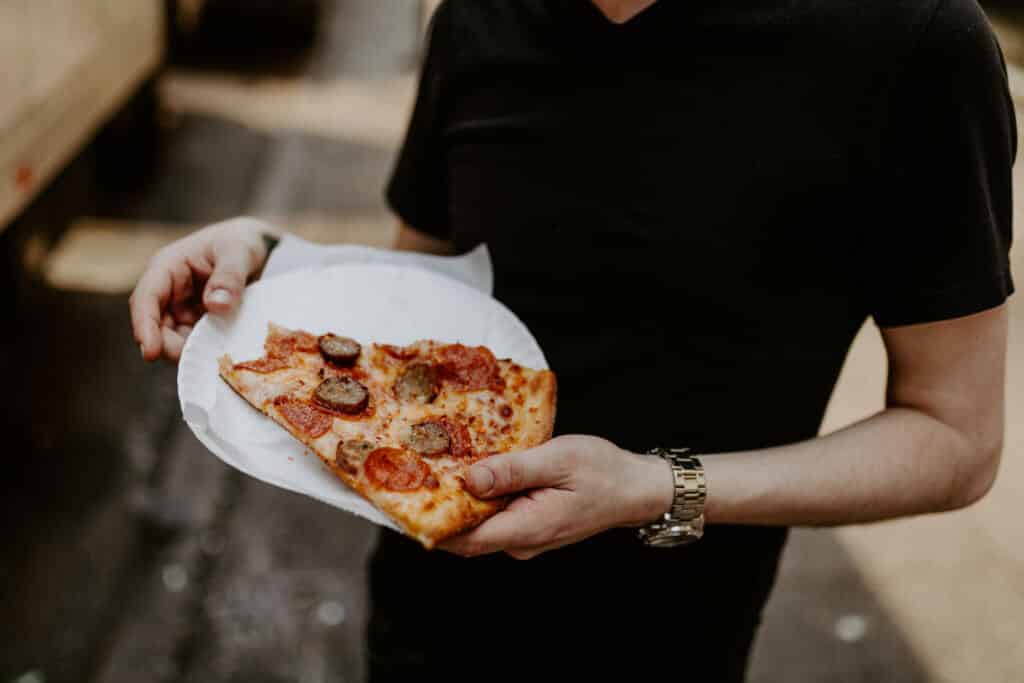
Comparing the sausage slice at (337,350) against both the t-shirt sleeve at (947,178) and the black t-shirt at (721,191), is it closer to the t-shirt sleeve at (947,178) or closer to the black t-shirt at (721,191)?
the black t-shirt at (721,191)

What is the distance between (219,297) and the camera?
1.50 meters

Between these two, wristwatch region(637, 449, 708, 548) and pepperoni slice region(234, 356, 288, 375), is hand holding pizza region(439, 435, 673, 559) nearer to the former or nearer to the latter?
wristwatch region(637, 449, 708, 548)

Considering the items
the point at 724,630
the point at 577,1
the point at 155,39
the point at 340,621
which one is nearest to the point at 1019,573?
Result: the point at 724,630

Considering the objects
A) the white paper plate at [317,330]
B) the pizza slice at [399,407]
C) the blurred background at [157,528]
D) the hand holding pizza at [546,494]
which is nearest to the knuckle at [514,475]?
the hand holding pizza at [546,494]

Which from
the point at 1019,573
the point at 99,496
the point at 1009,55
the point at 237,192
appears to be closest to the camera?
the point at 1009,55

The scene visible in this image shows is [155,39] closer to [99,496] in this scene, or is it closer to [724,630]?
[99,496]

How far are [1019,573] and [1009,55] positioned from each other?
200 cm

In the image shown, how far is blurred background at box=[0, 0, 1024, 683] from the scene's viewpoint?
3090 millimetres

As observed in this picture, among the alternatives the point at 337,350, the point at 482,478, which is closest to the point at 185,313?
the point at 337,350

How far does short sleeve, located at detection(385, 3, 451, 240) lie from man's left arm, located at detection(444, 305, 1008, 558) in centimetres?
73

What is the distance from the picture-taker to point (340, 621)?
11.0 feet

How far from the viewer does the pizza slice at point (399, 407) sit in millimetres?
1444

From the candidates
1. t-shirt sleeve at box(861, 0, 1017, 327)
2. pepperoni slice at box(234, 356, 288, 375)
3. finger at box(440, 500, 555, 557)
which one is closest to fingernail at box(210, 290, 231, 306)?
pepperoni slice at box(234, 356, 288, 375)

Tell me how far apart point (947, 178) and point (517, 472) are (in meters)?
0.71
